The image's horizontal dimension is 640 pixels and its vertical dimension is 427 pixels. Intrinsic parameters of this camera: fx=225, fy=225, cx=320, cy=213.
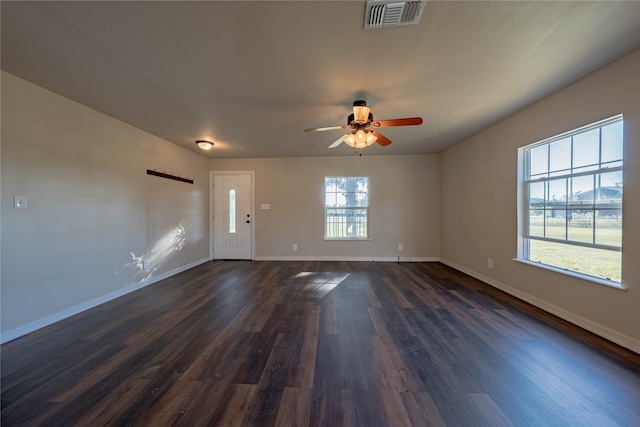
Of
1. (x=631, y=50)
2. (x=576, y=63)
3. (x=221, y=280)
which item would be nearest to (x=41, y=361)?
(x=221, y=280)

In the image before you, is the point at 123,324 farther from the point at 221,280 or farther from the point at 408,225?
the point at 408,225

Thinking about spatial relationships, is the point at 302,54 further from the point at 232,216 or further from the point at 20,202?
the point at 232,216

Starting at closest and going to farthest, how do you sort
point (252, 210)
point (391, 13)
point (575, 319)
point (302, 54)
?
1. point (391, 13)
2. point (302, 54)
3. point (575, 319)
4. point (252, 210)

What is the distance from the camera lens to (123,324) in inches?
92.4

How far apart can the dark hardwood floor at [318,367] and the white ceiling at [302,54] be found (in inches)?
95.9

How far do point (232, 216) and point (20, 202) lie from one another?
3.37 m

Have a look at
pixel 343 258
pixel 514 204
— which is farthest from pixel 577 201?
pixel 343 258

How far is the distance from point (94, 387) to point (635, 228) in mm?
4242

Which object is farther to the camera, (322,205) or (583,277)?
(322,205)

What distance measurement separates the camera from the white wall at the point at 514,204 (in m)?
1.87

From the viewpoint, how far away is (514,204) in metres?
3.08


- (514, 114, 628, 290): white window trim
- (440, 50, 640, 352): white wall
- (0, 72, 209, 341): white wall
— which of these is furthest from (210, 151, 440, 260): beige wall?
(514, 114, 628, 290): white window trim

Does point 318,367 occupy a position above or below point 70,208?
below

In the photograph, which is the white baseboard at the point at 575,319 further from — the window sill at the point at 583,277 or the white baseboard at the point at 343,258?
the white baseboard at the point at 343,258
